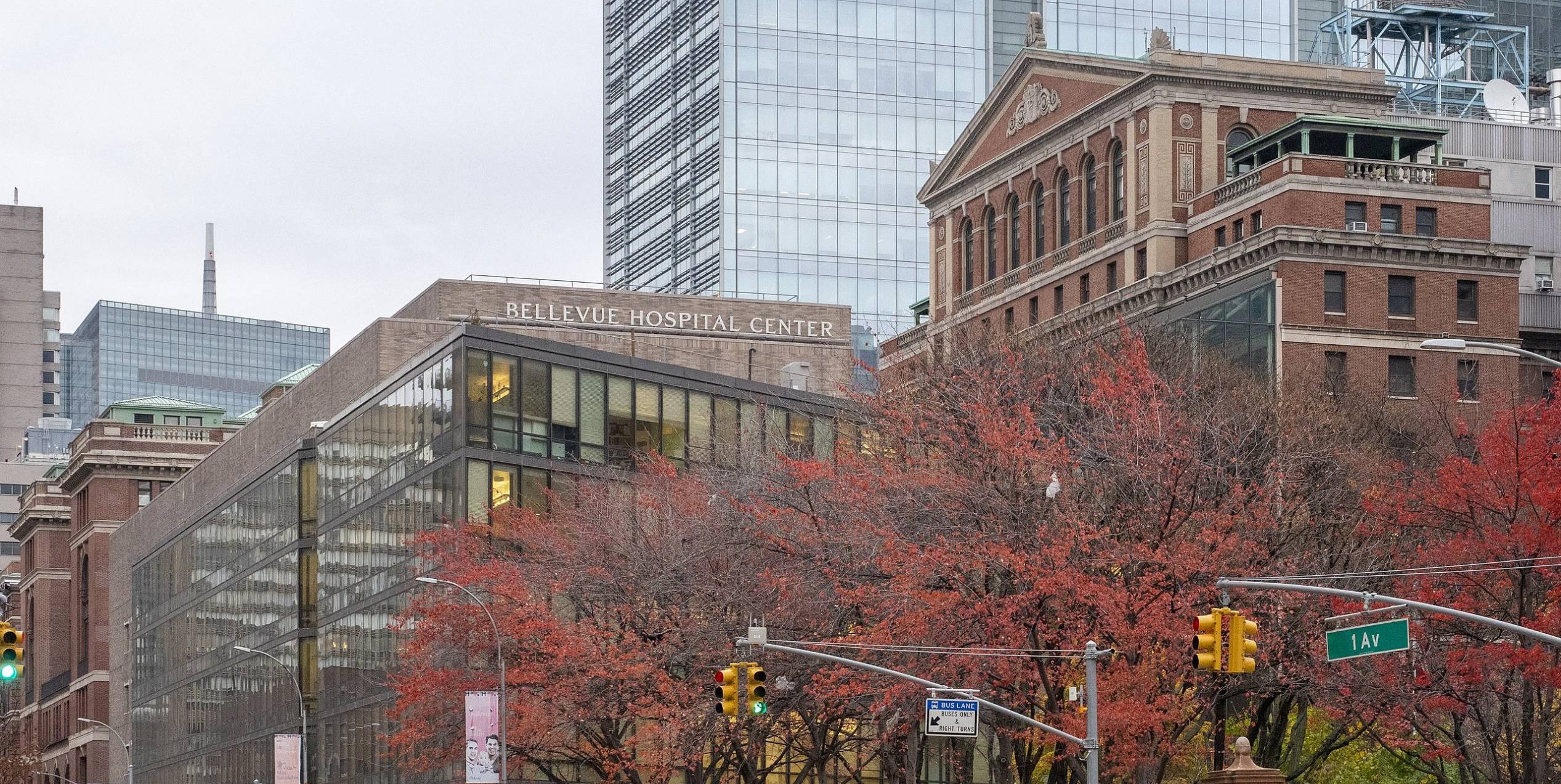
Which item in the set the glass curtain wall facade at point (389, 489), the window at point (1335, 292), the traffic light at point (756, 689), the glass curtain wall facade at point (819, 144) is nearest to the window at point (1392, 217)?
the window at point (1335, 292)

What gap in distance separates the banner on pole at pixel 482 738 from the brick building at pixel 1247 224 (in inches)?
1169

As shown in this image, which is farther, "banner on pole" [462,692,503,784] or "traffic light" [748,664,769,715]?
"banner on pole" [462,692,503,784]

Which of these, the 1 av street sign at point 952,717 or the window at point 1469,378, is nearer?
the 1 av street sign at point 952,717

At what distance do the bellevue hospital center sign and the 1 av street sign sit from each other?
55456mm

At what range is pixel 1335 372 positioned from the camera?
84.6m

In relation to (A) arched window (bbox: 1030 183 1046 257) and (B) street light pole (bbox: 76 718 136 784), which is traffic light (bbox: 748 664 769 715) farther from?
(B) street light pole (bbox: 76 718 136 784)

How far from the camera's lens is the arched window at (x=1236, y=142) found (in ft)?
333

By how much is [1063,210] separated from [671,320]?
19413 mm

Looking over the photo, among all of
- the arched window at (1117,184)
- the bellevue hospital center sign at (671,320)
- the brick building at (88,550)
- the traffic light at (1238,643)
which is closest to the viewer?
the traffic light at (1238,643)

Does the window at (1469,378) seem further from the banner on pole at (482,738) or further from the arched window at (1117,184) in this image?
the banner on pole at (482,738)

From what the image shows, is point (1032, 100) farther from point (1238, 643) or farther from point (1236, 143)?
point (1238, 643)

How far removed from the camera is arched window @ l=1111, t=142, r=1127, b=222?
104 m

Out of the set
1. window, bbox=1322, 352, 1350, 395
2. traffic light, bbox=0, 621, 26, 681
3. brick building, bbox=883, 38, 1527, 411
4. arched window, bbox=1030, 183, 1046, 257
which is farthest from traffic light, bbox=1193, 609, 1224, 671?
arched window, bbox=1030, 183, 1046, 257

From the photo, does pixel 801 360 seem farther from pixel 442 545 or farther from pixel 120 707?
pixel 120 707
